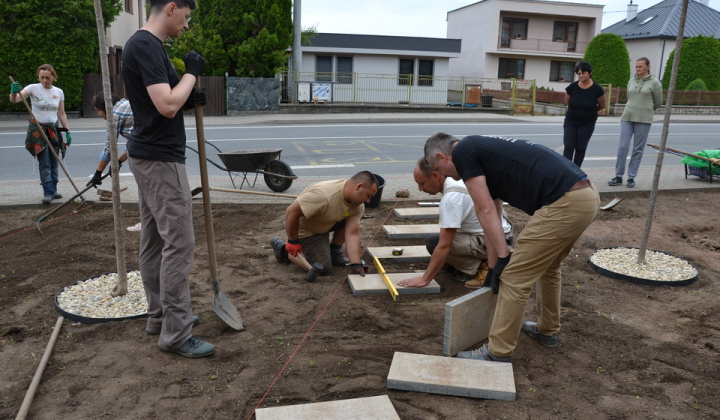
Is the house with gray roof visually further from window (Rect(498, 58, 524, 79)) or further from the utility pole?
the utility pole

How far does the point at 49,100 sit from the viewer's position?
7066 mm

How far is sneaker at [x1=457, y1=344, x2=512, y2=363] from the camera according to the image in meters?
3.47

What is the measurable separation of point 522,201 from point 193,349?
2.22 metres

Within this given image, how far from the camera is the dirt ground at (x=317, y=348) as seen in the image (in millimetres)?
3082

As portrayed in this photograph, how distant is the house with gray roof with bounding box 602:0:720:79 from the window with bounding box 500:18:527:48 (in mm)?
7673

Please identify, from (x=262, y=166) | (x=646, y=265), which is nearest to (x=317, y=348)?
(x=646, y=265)

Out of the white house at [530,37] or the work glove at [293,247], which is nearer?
the work glove at [293,247]

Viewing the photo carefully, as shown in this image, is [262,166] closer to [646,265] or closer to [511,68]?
[646,265]

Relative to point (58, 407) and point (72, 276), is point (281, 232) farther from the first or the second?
point (58, 407)

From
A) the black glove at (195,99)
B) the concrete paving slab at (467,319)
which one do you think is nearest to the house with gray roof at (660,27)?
the concrete paving slab at (467,319)

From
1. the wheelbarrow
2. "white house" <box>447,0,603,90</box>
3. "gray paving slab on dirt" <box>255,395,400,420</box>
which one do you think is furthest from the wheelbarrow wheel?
"white house" <box>447,0,603,90</box>

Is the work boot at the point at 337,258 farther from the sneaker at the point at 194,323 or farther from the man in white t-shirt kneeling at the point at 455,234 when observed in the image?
the sneaker at the point at 194,323

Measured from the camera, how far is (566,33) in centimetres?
3941

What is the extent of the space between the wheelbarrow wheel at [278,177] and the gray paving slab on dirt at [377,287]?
11.4 feet
